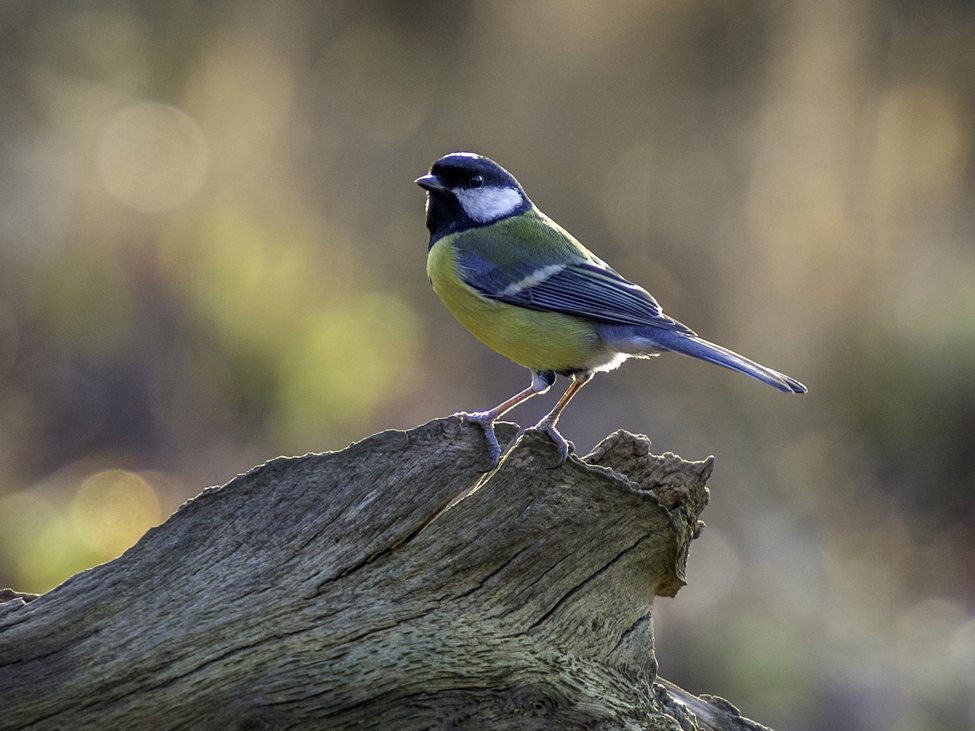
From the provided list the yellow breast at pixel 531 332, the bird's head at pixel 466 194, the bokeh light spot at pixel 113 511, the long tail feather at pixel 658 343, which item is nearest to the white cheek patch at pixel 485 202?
the bird's head at pixel 466 194

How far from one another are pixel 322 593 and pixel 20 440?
4865 mm

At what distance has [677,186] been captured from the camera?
780 centimetres

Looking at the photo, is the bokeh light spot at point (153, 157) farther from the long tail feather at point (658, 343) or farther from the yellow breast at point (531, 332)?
the long tail feather at point (658, 343)

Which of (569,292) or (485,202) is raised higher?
(485,202)

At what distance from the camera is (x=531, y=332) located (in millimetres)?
3053

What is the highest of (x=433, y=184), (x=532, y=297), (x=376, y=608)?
(x=433, y=184)

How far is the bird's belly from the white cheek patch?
0.47 metres

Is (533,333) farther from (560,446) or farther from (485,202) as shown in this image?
(485,202)

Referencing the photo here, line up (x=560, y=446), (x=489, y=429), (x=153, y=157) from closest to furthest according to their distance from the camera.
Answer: (x=560, y=446) < (x=489, y=429) < (x=153, y=157)

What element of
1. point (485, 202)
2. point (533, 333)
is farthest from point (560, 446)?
point (485, 202)

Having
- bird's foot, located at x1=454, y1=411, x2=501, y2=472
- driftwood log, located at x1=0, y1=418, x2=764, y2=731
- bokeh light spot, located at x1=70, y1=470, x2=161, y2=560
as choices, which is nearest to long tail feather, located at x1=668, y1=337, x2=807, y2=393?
driftwood log, located at x1=0, y1=418, x2=764, y2=731

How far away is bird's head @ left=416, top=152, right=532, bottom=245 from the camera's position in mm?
3412

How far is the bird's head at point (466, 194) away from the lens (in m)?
3.41

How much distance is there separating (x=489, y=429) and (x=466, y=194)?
1205 millimetres
